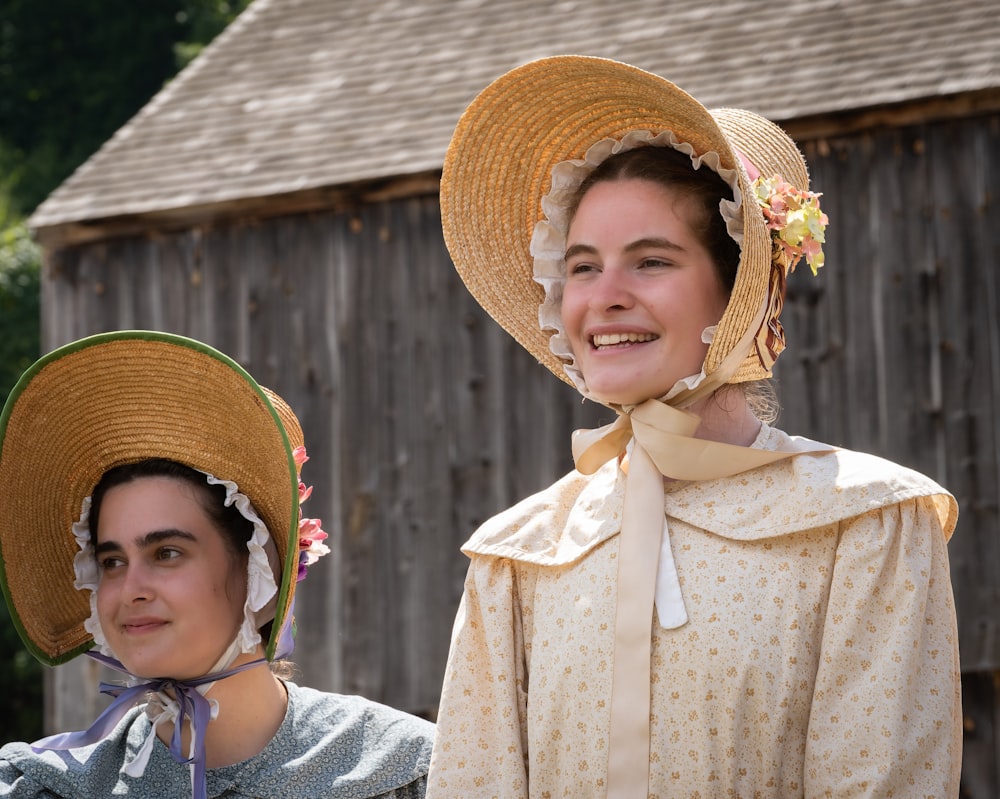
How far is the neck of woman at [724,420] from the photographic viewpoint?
3.00 m

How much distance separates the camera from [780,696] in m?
2.67

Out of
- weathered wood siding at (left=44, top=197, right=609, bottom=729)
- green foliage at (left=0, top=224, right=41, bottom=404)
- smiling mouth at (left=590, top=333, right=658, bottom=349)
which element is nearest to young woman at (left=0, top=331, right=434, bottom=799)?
smiling mouth at (left=590, top=333, right=658, bottom=349)

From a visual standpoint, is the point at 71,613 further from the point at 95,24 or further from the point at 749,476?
the point at 95,24

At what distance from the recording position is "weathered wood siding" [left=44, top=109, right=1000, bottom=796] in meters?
6.48

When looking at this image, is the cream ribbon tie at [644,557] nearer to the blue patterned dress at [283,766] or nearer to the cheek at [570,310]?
the cheek at [570,310]

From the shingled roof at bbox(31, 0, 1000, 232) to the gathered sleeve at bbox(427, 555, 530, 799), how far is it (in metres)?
4.21

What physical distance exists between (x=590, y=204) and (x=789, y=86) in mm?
4190

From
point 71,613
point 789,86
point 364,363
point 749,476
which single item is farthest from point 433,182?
point 749,476

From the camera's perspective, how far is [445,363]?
771 centimetres

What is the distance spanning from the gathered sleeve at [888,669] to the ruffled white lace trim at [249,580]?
130cm

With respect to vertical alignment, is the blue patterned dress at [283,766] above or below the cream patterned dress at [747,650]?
below

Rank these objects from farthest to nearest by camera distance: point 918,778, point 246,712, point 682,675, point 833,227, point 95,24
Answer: point 95,24
point 833,227
point 246,712
point 682,675
point 918,778

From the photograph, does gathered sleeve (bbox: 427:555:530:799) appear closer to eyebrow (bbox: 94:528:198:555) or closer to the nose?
the nose

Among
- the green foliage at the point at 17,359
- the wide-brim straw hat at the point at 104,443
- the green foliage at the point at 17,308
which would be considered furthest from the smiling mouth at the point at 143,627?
the green foliage at the point at 17,308
